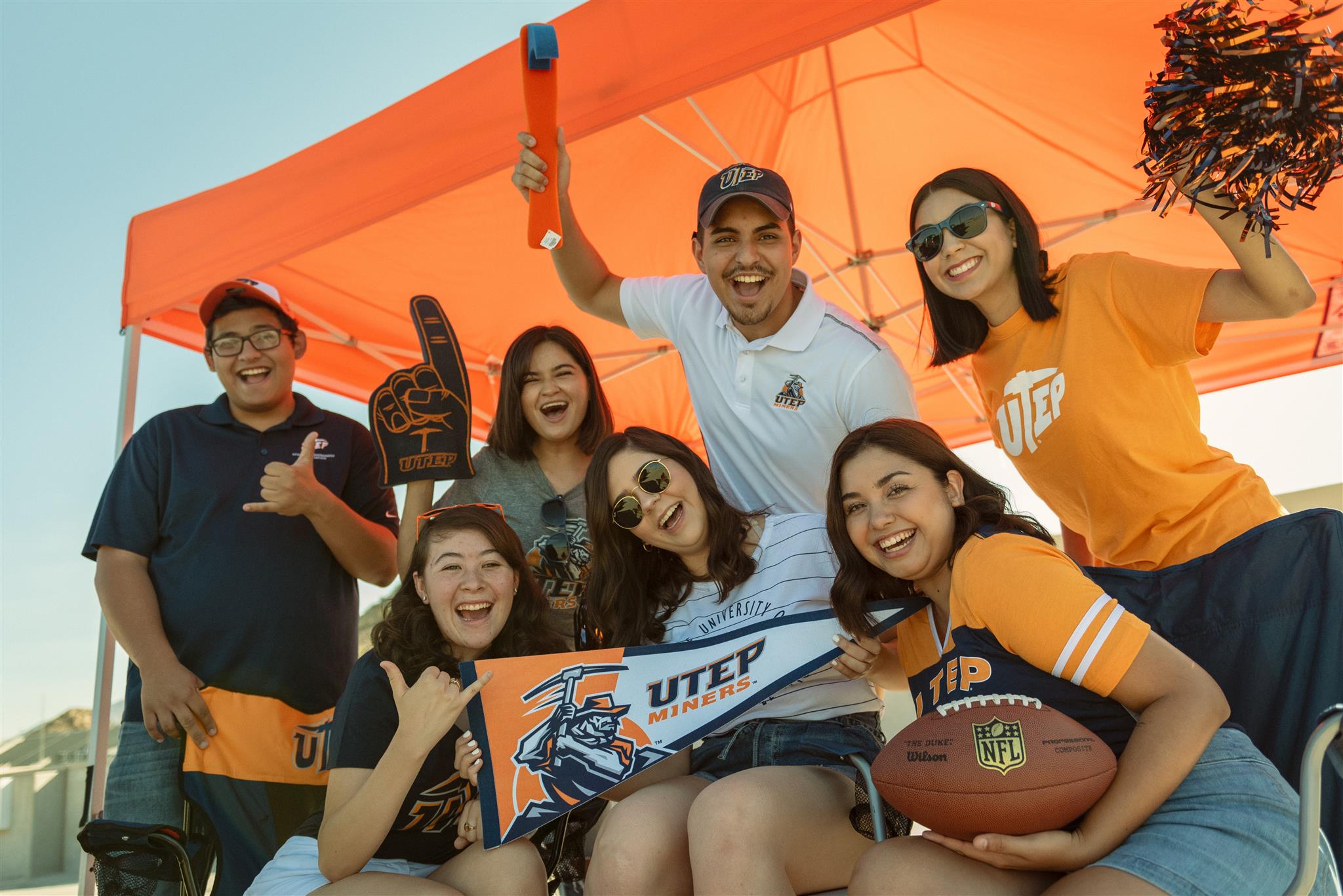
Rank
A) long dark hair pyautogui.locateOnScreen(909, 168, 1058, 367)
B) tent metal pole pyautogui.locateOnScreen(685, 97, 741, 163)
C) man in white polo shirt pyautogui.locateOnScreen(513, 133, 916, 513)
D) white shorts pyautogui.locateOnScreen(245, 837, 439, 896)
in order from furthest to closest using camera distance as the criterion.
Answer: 1. tent metal pole pyautogui.locateOnScreen(685, 97, 741, 163)
2. man in white polo shirt pyautogui.locateOnScreen(513, 133, 916, 513)
3. long dark hair pyautogui.locateOnScreen(909, 168, 1058, 367)
4. white shorts pyautogui.locateOnScreen(245, 837, 439, 896)

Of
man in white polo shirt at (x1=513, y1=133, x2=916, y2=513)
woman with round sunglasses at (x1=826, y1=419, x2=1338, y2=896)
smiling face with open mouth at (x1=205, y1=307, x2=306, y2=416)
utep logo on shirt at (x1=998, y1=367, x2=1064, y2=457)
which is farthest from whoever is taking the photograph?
smiling face with open mouth at (x1=205, y1=307, x2=306, y2=416)

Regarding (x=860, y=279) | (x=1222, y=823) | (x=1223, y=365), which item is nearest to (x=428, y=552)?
(x=1222, y=823)

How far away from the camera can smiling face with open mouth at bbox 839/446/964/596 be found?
2.17 m

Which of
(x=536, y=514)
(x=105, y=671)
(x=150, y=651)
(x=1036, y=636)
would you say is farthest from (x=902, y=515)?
(x=105, y=671)

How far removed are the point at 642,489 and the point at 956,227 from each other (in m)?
1.04

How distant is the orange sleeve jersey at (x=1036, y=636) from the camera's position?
1754 millimetres

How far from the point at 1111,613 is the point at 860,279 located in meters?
3.92

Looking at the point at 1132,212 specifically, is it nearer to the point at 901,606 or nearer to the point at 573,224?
the point at 573,224

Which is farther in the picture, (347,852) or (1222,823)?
(347,852)

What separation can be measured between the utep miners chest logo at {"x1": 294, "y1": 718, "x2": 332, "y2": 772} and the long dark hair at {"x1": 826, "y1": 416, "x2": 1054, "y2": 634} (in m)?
1.88

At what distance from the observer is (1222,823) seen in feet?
5.45

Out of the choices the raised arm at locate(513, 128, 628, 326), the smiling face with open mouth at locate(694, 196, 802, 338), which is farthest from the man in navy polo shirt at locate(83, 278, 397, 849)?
the smiling face with open mouth at locate(694, 196, 802, 338)

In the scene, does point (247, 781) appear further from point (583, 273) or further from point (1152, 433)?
point (1152, 433)

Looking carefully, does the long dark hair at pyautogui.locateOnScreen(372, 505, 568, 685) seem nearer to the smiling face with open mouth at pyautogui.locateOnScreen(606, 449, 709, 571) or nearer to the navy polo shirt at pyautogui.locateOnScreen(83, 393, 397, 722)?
the smiling face with open mouth at pyautogui.locateOnScreen(606, 449, 709, 571)
